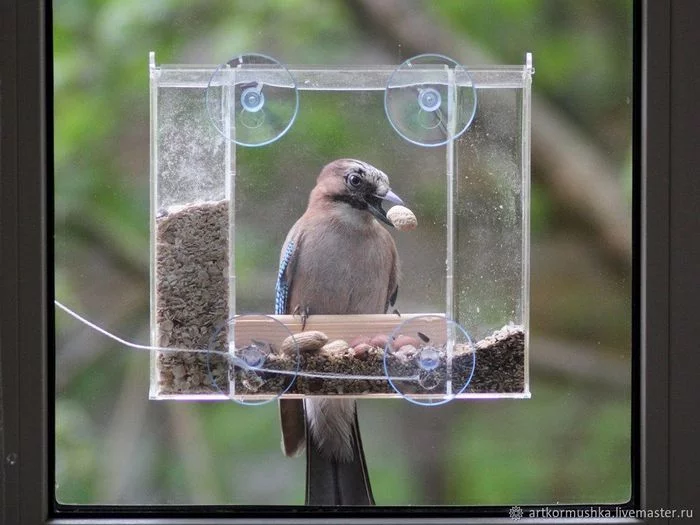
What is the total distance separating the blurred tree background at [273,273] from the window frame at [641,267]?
6 cm

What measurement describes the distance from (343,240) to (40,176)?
0.48 metres

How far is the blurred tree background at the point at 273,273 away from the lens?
1392 millimetres

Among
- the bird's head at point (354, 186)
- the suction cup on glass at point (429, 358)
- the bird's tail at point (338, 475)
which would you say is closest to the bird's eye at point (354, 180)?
the bird's head at point (354, 186)

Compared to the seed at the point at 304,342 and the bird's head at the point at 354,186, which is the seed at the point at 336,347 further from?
the bird's head at the point at 354,186

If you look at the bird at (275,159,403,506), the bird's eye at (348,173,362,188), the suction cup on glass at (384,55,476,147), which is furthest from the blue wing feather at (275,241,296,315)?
the suction cup on glass at (384,55,476,147)

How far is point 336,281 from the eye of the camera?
1422mm

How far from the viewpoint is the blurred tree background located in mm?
1392

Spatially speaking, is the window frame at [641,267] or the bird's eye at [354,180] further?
the bird's eye at [354,180]

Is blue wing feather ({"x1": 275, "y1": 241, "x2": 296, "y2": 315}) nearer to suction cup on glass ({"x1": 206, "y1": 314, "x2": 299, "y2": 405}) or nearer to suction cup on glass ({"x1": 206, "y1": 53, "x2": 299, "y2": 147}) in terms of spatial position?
suction cup on glass ({"x1": 206, "y1": 314, "x2": 299, "y2": 405})

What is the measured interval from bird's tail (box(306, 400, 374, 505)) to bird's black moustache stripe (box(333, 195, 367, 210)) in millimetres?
316

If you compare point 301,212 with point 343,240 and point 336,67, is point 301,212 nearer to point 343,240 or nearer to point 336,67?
point 343,240

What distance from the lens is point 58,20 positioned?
1.36m
